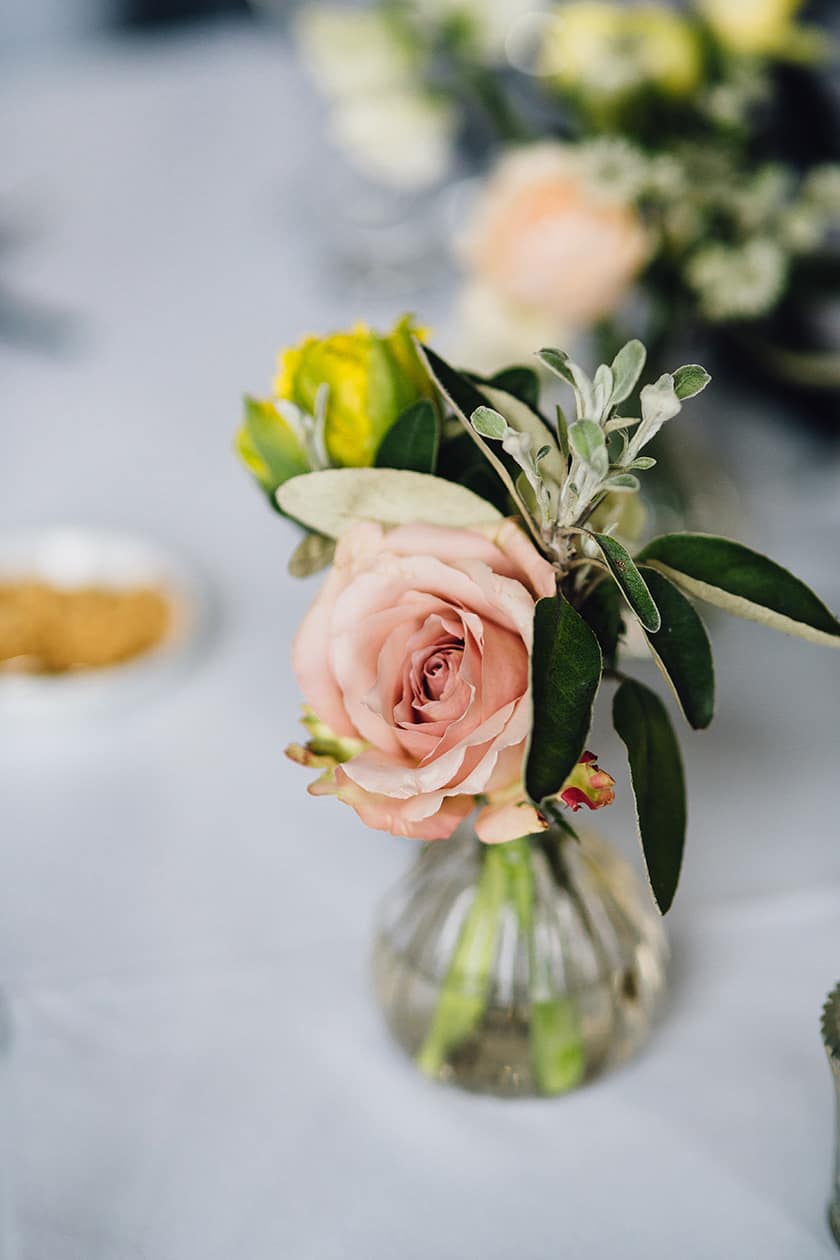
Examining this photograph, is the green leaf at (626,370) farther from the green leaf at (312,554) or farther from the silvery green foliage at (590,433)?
the green leaf at (312,554)

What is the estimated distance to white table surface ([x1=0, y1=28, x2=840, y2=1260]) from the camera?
0.54 meters

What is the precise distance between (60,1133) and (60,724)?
0.29m

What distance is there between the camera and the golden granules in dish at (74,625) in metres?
0.83

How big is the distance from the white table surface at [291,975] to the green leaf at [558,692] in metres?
0.25

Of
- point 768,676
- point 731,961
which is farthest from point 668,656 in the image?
point 768,676

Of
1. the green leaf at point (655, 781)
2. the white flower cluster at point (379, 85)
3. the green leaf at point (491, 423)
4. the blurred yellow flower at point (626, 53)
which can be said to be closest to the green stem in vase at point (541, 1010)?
the green leaf at point (655, 781)

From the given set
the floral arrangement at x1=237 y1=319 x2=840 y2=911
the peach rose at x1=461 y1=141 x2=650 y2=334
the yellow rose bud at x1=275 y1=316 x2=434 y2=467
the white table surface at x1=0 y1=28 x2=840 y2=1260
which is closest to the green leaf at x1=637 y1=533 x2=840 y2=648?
the floral arrangement at x1=237 y1=319 x2=840 y2=911

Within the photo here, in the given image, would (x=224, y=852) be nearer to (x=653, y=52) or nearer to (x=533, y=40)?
(x=653, y=52)

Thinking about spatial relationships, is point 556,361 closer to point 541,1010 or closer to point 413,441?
point 413,441

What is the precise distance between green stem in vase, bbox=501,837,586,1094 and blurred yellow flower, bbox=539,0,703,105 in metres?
0.56

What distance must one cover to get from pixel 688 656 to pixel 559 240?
16.8 inches

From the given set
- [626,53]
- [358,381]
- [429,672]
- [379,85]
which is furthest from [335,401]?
[379,85]

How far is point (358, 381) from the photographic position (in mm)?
480

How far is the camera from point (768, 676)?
811 mm
